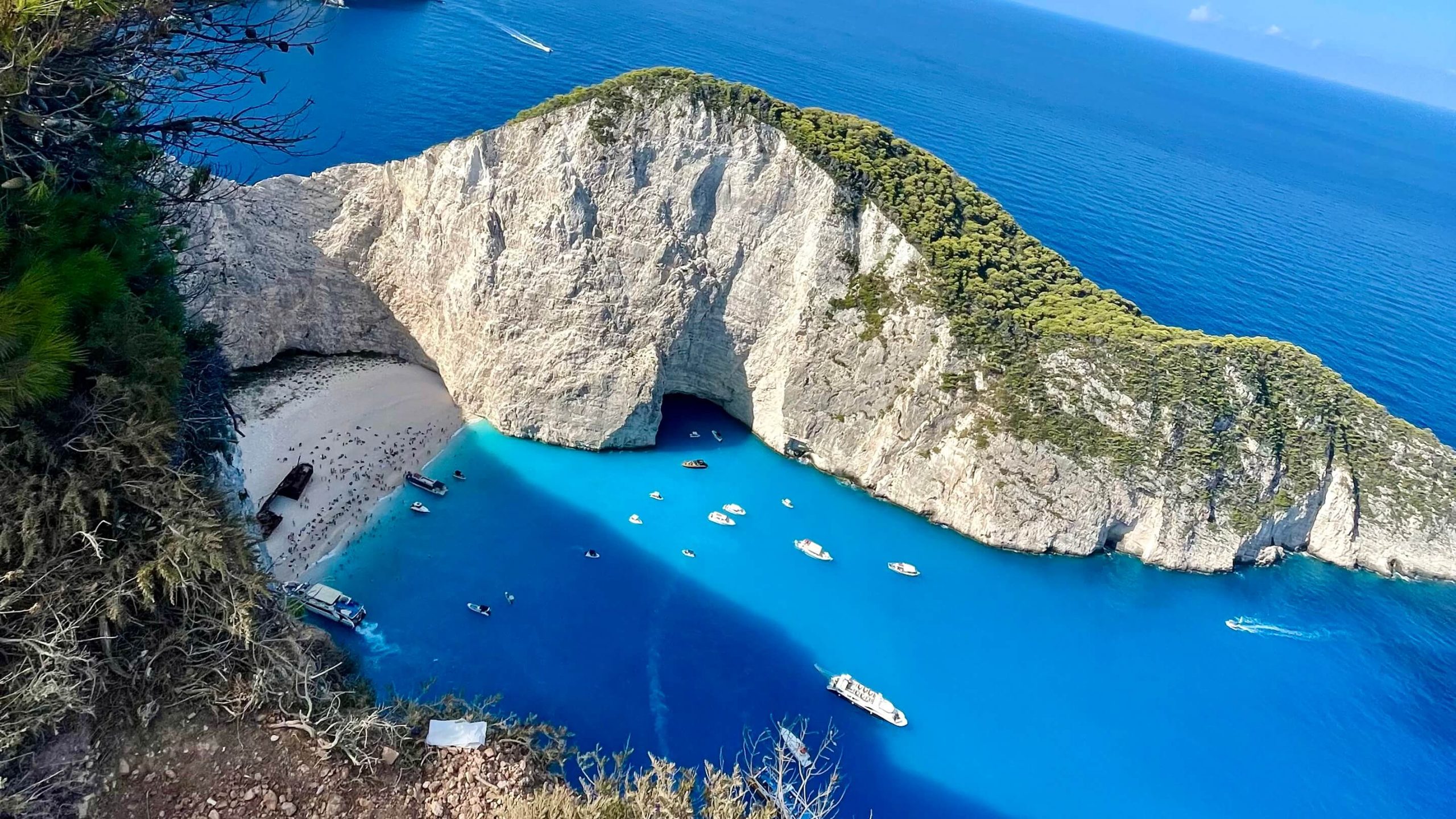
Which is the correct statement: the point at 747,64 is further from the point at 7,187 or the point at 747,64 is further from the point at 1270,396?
the point at 7,187

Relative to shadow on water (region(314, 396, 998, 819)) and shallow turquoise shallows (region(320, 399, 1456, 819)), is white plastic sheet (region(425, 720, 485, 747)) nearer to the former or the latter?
shadow on water (region(314, 396, 998, 819))

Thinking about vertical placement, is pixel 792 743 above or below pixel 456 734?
below

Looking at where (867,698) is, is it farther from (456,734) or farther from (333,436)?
(333,436)

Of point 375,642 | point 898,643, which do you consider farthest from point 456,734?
point 898,643

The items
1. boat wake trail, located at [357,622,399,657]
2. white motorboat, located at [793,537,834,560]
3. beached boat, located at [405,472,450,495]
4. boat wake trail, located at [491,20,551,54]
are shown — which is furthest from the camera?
boat wake trail, located at [491,20,551,54]

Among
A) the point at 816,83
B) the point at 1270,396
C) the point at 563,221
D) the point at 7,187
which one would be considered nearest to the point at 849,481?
the point at 563,221

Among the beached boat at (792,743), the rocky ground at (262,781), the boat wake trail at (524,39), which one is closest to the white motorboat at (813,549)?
the beached boat at (792,743)

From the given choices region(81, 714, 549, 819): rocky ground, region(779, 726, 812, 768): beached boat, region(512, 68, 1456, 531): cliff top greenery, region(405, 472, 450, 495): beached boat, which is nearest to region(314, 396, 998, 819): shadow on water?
region(405, 472, 450, 495): beached boat
